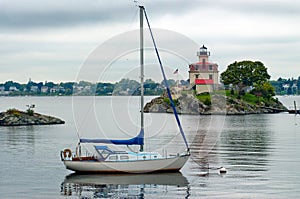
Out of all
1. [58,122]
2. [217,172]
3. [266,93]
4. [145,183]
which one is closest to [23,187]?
[145,183]

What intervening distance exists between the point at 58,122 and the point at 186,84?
47633mm

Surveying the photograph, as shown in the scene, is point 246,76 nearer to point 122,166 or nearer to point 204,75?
point 204,75

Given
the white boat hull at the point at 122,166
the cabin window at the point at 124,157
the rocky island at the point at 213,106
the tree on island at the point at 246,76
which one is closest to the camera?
the cabin window at the point at 124,157

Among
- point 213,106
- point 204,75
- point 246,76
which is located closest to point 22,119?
point 213,106

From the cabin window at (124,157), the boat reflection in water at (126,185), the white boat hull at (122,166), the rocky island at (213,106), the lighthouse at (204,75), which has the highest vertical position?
the lighthouse at (204,75)

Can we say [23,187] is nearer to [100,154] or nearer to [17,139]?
[100,154]

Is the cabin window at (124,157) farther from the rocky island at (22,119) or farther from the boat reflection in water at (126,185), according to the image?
the rocky island at (22,119)

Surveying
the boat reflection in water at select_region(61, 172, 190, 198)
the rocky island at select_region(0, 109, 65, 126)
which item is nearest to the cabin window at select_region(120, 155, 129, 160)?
the boat reflection in water at select_region(61, 172, 190, 198)

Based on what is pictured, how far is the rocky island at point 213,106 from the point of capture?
145125 millimetres

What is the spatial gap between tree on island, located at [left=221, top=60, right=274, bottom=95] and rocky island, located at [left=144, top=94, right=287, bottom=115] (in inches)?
231

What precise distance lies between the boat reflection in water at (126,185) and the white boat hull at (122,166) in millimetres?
406

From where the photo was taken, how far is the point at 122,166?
149 feet

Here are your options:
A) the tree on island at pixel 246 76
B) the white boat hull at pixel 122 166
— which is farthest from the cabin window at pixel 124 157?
the tree on island at pixel 246 76

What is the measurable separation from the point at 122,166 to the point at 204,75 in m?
113
